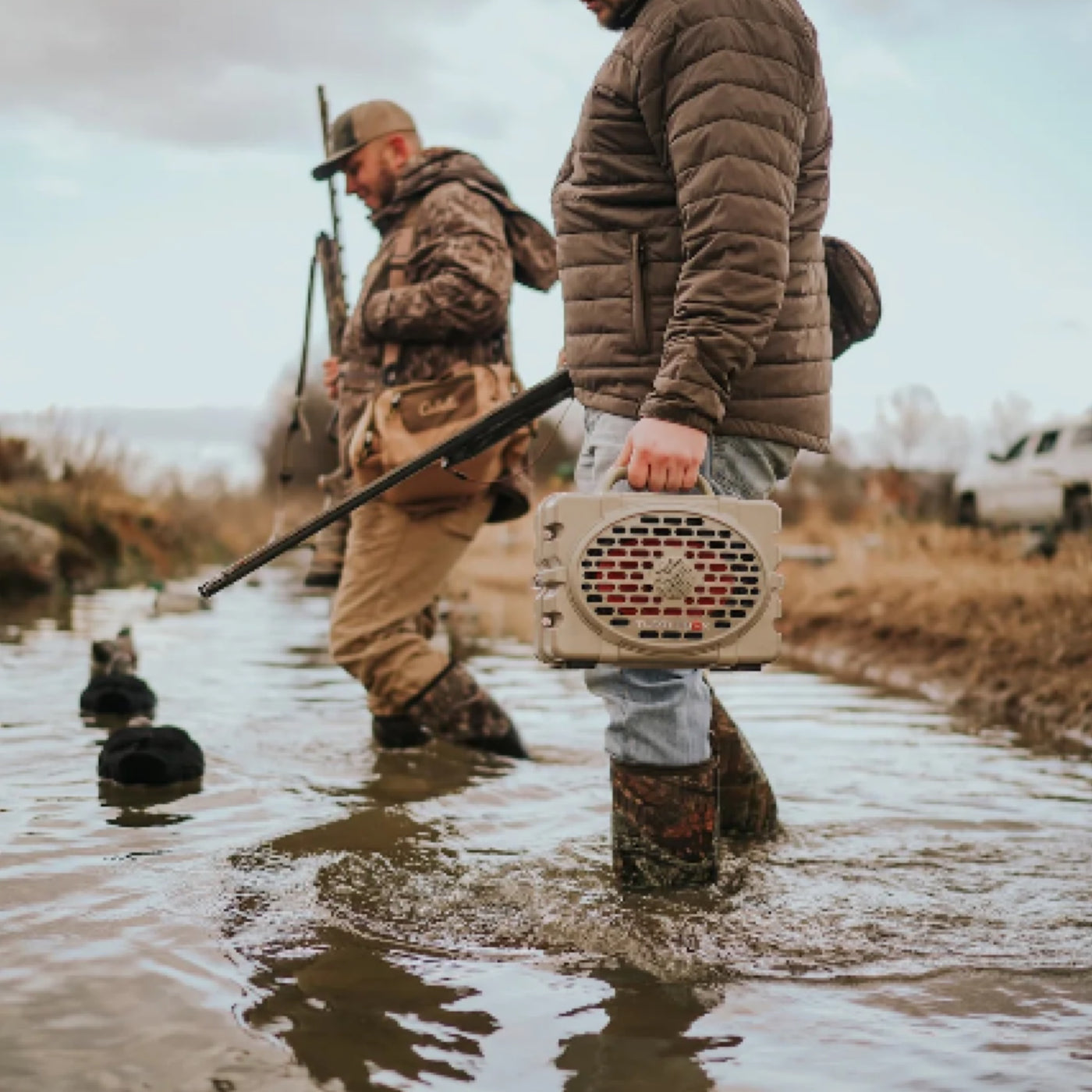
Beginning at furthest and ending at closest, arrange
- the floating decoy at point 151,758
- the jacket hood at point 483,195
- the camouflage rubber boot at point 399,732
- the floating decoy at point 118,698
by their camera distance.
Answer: the floating decoy at point 118,698
the camouflage rubber boot at point 399,732
the jacket hood at point 483,195
the floating decoy at point 151,758

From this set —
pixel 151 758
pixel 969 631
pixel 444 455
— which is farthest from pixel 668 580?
pixel 969 631

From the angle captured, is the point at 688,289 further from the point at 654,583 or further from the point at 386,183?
the point at 386,183

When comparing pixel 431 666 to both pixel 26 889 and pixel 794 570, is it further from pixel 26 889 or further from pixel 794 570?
pixel 794 570

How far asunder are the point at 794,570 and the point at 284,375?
28.9 m

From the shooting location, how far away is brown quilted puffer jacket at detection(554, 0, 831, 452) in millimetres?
3373

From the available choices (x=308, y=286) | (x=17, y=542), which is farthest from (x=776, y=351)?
(x=17, y=542)

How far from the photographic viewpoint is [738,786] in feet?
14.8

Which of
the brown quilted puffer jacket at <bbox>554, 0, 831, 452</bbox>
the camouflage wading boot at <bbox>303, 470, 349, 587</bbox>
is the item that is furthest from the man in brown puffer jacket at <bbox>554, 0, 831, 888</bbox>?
the camouflage wading boot at <bbox>303, 470, 349, 587</bbox>

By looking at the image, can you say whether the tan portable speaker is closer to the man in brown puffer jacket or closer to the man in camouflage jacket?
the man in brown puffer jacket

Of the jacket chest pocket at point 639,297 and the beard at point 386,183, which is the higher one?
the beard at point 386,183

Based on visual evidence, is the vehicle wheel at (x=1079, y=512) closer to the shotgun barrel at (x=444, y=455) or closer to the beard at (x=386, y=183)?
the beard at (x=386, y=183)

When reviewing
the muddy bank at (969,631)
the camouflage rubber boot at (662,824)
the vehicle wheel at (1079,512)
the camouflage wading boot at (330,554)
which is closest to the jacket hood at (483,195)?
the camouflage wading boot at (330,554)

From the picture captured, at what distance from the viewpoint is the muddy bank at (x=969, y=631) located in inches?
305

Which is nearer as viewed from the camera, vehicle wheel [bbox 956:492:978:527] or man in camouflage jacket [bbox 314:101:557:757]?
man in camouflage jacket [bbox 314:101:557:757]
